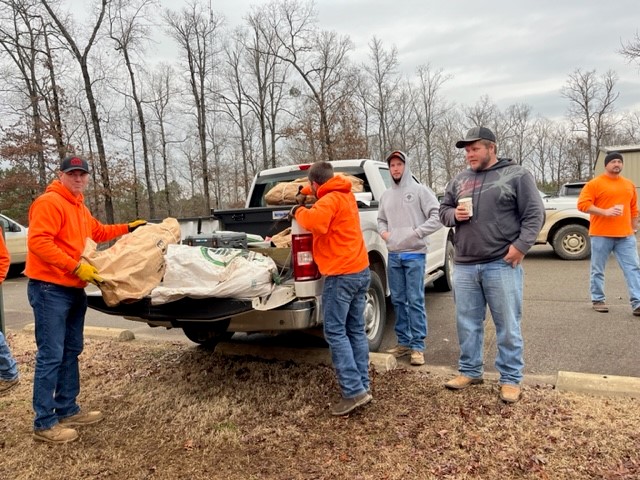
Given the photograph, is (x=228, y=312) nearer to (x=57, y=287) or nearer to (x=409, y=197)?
(x=57, y=287)

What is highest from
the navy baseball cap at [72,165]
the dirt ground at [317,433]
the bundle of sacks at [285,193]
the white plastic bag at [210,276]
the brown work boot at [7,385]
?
the navy baseball cap at [72,165]

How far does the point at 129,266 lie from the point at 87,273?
25 cm

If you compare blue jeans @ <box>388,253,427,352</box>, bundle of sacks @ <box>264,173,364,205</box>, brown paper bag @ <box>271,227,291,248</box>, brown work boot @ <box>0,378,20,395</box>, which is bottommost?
brown work boot @ <box>0,378,20,395</box>

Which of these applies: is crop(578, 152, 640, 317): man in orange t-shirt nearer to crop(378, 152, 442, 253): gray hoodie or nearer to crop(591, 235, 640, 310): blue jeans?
crop(591, 235, 640, 310): blue jeans

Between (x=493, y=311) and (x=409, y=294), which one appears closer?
(x=493, y=311)

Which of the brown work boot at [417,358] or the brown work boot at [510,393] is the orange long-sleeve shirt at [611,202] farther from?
the brown work boot at [510,393]

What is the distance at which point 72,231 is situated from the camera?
3266 mm

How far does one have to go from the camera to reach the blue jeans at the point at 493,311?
347 centimetres

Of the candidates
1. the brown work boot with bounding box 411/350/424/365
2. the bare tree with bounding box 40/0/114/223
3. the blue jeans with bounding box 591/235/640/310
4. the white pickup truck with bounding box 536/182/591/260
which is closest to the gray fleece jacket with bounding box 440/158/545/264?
the brown work boot with bounding box 411/350/424/365

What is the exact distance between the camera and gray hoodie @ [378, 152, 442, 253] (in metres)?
4.31

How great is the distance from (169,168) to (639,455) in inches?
1674

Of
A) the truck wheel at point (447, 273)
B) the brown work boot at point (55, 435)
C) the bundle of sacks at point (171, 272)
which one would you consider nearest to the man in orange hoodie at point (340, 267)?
the bundle of sacks at point (171, 272)

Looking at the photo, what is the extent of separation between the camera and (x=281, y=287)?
11.1ft

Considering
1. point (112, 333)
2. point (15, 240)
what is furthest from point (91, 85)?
point (112, 333)
